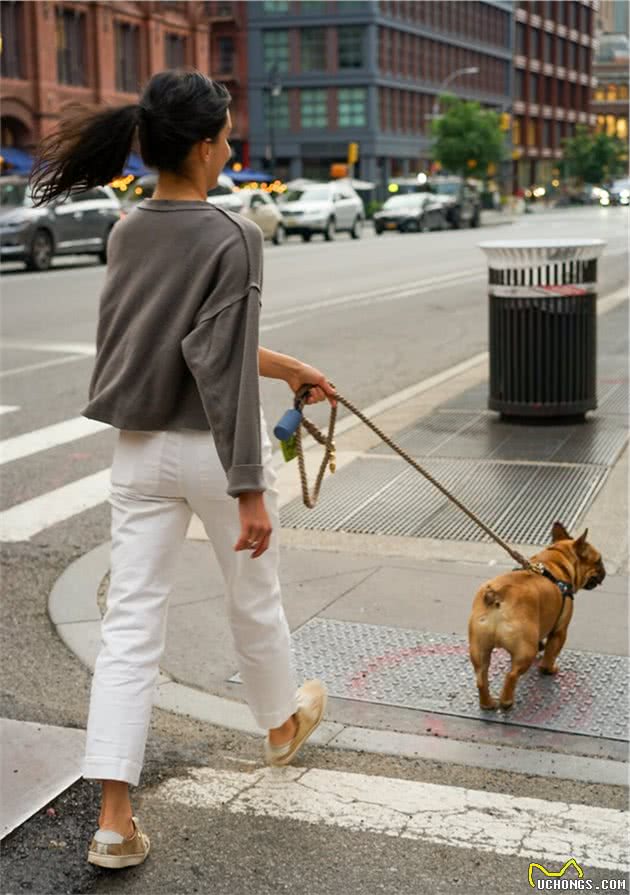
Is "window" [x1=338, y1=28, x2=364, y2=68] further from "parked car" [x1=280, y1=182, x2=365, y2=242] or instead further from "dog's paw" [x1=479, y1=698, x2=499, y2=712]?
"dog's paw" [x1=479, y1=698, x2=499, y2=712]

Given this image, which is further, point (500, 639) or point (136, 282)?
point (500, 639)

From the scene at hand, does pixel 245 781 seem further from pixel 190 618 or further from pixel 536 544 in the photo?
pixel 536 544

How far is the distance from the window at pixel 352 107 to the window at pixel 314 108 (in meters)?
0.88

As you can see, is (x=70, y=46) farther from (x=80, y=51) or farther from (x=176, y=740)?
(x=176, y=740)

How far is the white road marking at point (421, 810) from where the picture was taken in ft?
11.2

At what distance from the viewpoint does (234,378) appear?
321cm

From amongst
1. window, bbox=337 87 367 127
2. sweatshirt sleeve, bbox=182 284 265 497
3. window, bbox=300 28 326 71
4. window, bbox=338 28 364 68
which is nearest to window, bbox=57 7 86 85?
window, bbox=300 28 326 71

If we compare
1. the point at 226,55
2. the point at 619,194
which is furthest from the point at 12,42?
the point at 619,194

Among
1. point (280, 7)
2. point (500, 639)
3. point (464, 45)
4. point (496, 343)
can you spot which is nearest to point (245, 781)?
point (500, 639)

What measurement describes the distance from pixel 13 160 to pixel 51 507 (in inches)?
1694

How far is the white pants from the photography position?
3.33 meters

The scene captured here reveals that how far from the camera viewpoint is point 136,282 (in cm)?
331

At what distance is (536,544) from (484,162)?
256 feet

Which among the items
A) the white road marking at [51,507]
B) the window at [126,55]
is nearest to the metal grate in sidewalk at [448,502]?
the white road marking at [51,507]
